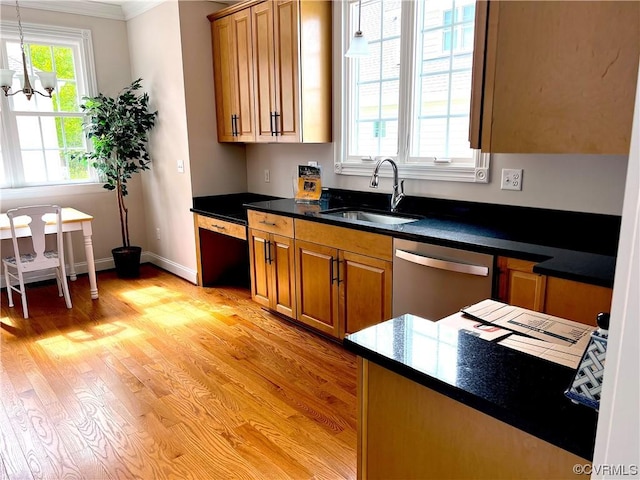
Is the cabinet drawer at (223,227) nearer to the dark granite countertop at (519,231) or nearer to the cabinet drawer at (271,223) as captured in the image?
the cabinet drawer at (271,223)

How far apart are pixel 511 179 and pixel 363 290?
107cm

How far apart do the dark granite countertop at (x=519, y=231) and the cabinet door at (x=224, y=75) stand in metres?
1.43

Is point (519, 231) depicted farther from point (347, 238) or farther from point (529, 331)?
point (529, 331)

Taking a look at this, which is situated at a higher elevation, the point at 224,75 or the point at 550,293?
the point at 224,75

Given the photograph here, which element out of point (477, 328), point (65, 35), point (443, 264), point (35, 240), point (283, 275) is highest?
point (65, 35)

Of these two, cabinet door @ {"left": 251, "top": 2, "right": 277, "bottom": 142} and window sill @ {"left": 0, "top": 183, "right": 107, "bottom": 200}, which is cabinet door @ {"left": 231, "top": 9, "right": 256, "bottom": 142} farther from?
window sill @ {"left": 0, "top": 183, "right": 107, "bottom": 200}

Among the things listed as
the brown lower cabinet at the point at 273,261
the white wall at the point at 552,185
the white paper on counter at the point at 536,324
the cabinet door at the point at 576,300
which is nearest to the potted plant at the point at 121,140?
the brown lower cabinet at the point at 273,261

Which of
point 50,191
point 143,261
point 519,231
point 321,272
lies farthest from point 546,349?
point 143,261

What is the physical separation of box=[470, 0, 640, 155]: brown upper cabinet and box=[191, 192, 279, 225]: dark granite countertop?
3.10 meters

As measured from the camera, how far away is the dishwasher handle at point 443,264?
2.13m

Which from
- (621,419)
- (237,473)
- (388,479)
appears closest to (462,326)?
(388,479)

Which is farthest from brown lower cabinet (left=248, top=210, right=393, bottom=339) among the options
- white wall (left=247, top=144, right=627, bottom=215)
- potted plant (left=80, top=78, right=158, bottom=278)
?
potted plant (left=80, top=78, right=158, bottom=278)

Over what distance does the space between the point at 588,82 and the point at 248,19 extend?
141 inches

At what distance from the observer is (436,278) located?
7.71ft
